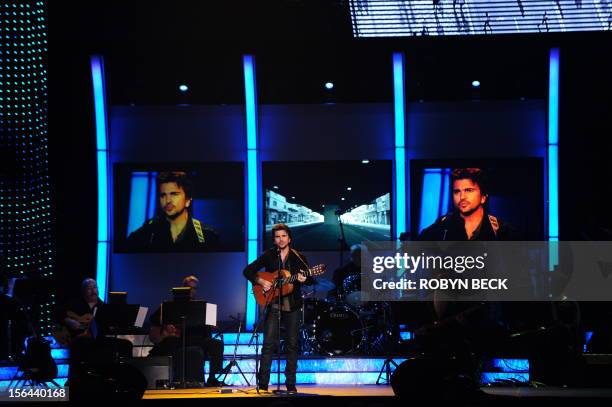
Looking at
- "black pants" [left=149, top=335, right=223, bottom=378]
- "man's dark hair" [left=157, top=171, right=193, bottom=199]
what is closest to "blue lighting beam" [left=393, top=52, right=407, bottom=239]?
"man's dark hair" [left=157, top=171, right=193, bottom=199]

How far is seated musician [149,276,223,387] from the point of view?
10.4 metres

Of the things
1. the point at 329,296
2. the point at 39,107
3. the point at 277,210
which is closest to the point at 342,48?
the point at 277,210

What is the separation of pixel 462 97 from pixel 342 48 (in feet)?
6.45

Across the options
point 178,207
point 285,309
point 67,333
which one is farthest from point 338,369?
point 178,207

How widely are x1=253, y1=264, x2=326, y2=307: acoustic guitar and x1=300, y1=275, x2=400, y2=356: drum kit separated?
2.20 meters

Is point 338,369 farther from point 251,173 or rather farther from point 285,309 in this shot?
point 251,173

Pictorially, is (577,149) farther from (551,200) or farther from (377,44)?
(377,44)

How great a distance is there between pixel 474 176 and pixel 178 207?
447 centimetres

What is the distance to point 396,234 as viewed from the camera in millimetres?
12570

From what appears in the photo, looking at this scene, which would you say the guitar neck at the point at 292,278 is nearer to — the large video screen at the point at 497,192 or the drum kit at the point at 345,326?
the drum kit at the point at 345,326

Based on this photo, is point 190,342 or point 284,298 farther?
point 190,342

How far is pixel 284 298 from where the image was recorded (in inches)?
360

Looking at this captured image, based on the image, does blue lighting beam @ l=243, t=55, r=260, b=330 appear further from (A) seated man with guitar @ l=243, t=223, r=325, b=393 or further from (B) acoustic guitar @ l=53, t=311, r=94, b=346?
(A) seated man with guitar @ l=243, t=223, r=325, b=393

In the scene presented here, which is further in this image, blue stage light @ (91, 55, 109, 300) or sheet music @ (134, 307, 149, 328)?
blue stage light @ (91, 55, 109, 300)
